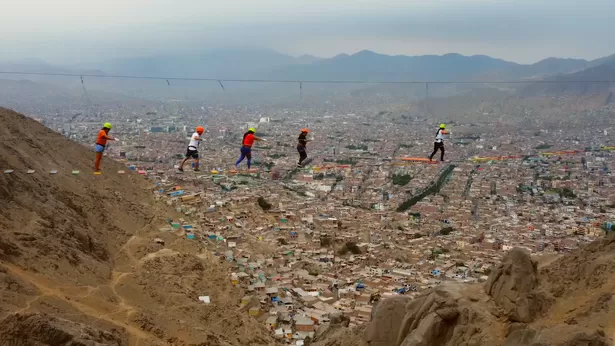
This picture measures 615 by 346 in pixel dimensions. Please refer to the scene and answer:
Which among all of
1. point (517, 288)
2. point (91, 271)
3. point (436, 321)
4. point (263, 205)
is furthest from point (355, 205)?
point (517, 288)

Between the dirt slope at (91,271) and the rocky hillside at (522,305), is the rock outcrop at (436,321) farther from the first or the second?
the dirt slope at (91,271)

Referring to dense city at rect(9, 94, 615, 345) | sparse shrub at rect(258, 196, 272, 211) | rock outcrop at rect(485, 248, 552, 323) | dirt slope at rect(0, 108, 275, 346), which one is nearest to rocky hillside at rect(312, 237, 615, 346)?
rock outcrop at rect(485, 248, 552, 323)

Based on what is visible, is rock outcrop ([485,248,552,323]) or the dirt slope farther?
the dirt slope

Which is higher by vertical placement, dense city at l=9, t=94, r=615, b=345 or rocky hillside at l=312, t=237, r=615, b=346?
rocky hillside at l=312, t=237, r=615, b=346

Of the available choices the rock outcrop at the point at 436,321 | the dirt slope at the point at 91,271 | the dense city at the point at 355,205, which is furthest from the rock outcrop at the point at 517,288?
the dirt slope at the point at 91,271

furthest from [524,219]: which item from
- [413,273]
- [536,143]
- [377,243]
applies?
[536,143]

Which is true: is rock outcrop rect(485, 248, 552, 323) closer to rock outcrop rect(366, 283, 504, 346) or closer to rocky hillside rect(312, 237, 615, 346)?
rocky hillside rect(312, 237, 615, 346)

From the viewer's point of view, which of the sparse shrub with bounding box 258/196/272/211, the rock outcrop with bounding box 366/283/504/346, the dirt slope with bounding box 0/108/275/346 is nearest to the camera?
the rock outcrop with bounding box 366/283/504/346
